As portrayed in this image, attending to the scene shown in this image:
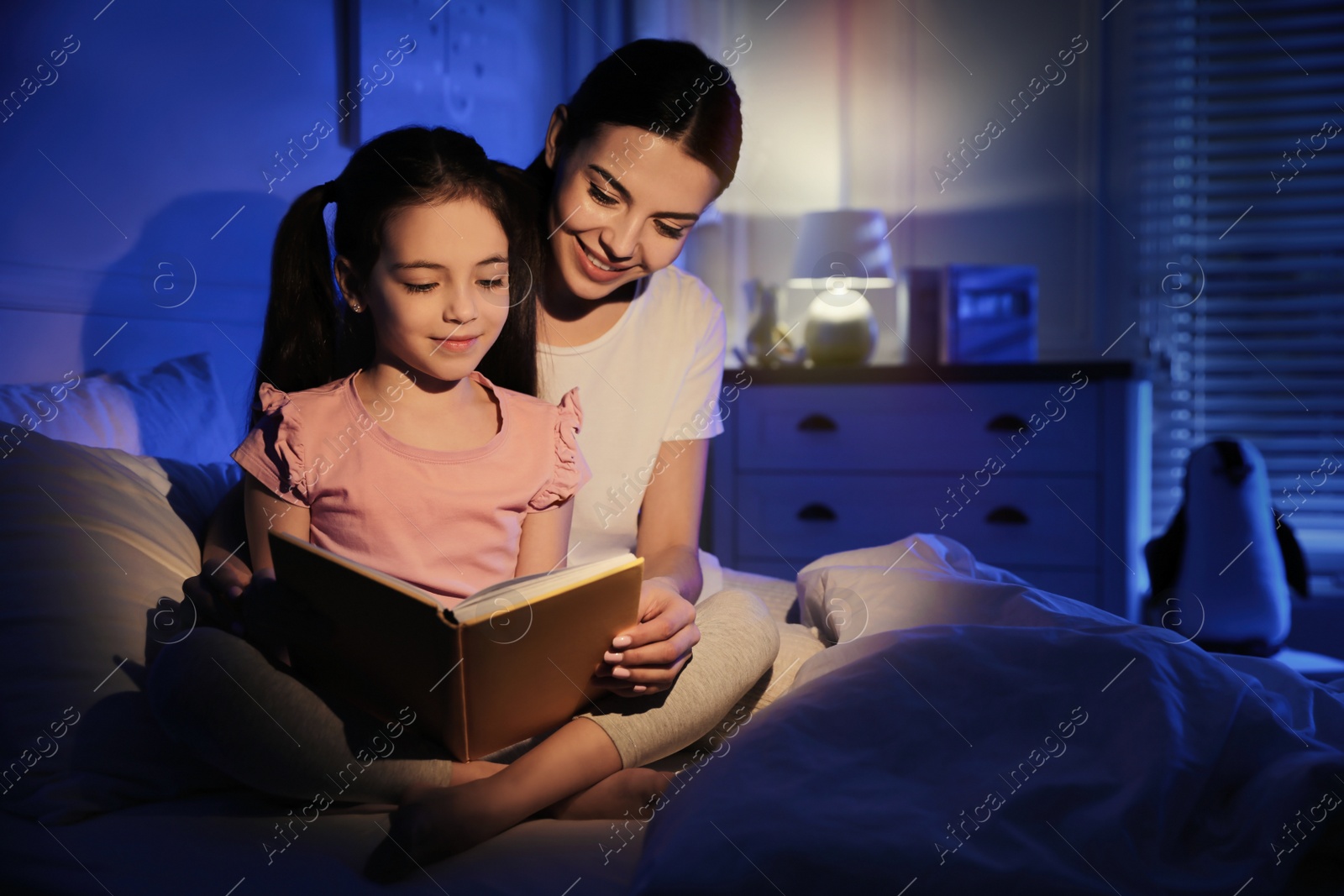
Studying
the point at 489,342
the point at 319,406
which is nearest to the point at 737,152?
the point at 489,342

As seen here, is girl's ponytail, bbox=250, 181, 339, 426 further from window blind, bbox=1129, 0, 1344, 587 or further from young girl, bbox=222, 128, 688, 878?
window blind, bbox=1129, 0, 1344, 587

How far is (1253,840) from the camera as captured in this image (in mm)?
632

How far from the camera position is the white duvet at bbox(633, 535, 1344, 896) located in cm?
61

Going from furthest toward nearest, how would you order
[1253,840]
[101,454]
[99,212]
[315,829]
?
1. [99,212]
2. [101,454]
3. [315,829]
4. [1253,840]

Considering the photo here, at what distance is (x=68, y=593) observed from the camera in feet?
2.77

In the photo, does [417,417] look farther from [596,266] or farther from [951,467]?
[951,467]

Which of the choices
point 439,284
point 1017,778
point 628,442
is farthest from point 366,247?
point 1017,778

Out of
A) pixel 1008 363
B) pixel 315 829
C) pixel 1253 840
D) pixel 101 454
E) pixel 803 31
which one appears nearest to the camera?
pixel 1253 840

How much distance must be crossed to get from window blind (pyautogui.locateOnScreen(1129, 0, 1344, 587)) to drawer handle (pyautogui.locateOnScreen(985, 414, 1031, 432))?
795mm

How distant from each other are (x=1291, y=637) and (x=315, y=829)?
105 inches

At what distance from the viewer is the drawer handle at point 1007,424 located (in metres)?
2.13

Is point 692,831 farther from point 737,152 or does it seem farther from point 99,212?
point 99,212

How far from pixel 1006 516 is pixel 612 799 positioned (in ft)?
5.15

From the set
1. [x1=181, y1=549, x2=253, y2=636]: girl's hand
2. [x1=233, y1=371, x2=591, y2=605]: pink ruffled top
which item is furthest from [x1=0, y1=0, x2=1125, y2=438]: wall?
[x1=233, y1=371, x2=591, y2=605]: pink ruffled top
